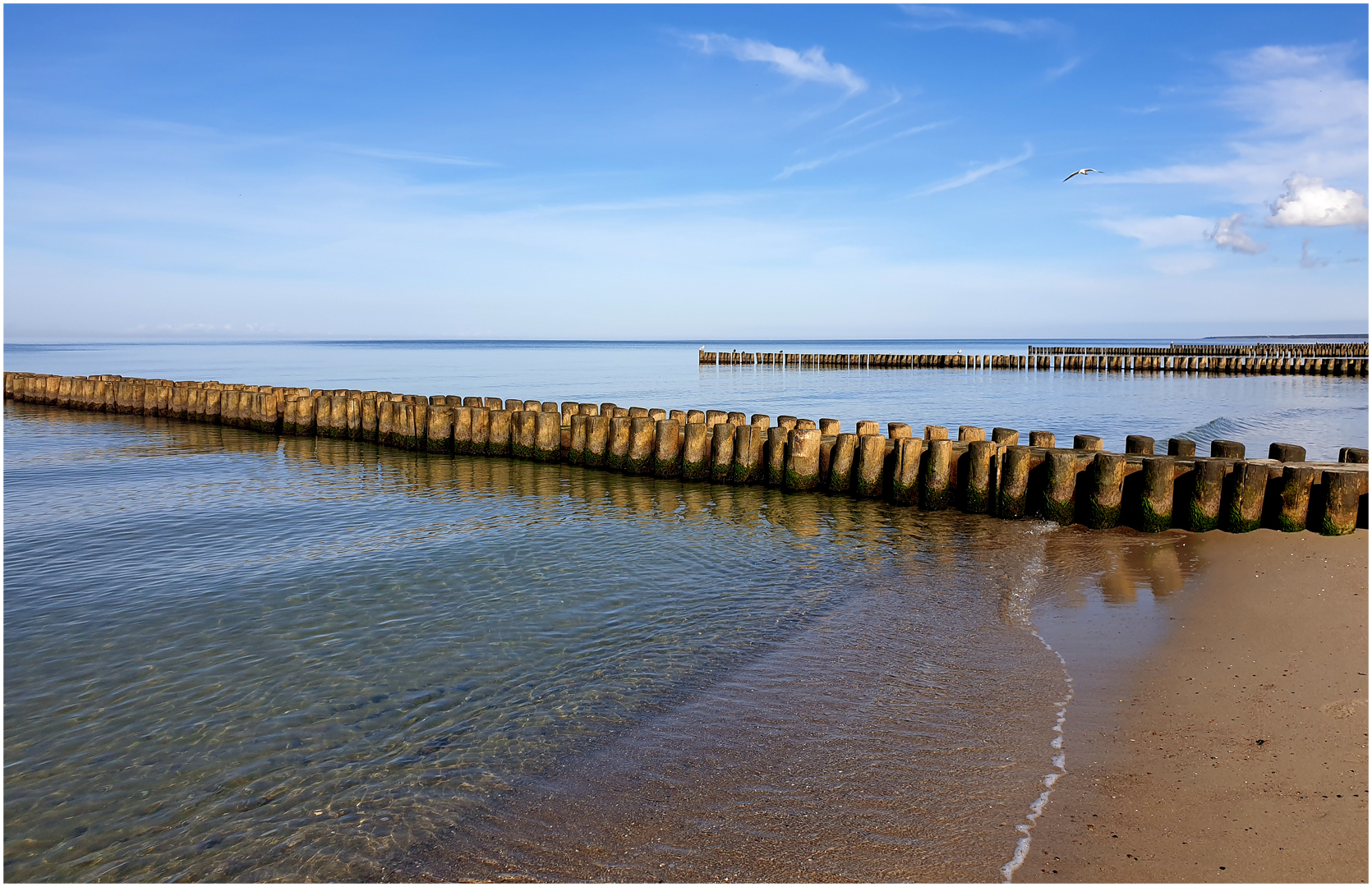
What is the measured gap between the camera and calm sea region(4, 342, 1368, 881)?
402cm

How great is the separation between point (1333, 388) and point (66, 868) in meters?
53.6

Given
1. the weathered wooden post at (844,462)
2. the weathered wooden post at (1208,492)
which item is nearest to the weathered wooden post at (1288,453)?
the weathered wooden post at (1208,492)

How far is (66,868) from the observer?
3920 millimetres

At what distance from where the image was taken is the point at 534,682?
5941 millimetres

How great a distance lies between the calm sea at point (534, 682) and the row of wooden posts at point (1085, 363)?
194 ft

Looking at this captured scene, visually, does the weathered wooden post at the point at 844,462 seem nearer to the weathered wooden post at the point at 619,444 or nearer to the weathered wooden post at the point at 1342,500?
the weathered wooden post at the point at 619,444

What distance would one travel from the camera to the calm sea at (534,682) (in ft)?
13.2

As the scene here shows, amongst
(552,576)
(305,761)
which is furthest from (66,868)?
(552,576)

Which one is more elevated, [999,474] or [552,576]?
[999,474]

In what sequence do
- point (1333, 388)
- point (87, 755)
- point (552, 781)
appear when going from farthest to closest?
point (1333, 388)
point (87, 755)
point (552, 781)

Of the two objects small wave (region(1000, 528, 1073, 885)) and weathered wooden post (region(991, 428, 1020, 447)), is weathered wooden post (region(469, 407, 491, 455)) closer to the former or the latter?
weathered wooden post (region(991, 428, 1020, 447))

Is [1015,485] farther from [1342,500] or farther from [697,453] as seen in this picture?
[697,453]

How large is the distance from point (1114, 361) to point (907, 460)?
61624mm

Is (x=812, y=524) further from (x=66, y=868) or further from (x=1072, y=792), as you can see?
(x=66, y=868)
